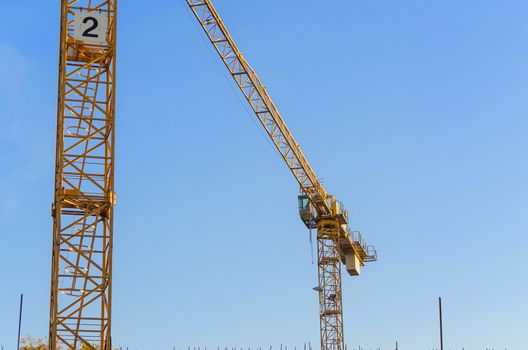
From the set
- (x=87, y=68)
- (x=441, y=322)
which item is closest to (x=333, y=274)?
(x=441, y=322)

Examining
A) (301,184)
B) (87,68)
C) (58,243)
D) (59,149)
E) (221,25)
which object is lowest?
(58,243)

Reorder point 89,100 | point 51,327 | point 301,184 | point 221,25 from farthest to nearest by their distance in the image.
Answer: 1. point 301,184
2. point 221,25
3. point 89,100
4. point 51,327

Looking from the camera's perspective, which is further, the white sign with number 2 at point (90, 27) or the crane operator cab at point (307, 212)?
the crane operator cab at point (307, 212)

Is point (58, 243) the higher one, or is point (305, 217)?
point (305, 217)

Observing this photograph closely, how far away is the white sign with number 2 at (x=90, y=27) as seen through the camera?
51219 mm

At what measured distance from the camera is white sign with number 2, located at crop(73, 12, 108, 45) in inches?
2016

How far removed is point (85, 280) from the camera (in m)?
48.3

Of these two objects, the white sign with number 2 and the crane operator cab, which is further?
the crane operator cab

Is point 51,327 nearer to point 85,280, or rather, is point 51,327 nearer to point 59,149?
point 85,280

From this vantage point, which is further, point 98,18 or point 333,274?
point 333,274

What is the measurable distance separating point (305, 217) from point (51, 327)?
2131 inches

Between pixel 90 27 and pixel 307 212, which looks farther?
pixel 307 212

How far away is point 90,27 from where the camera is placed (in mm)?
51406

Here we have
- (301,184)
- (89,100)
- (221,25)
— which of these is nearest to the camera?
(89,100)
